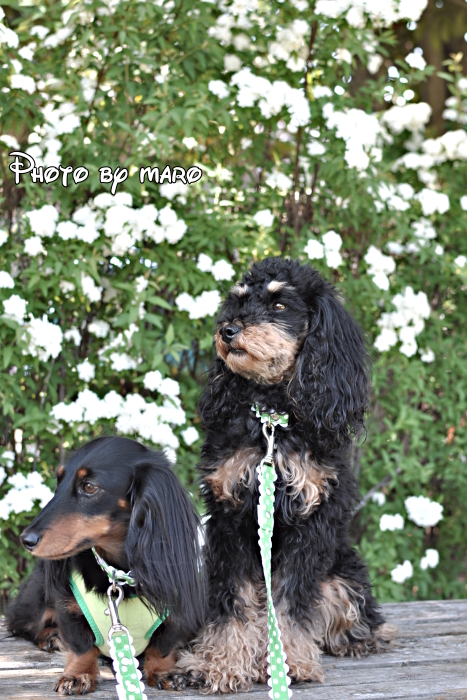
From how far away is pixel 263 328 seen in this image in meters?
2.52

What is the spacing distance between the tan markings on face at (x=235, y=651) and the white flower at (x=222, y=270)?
5.20ft

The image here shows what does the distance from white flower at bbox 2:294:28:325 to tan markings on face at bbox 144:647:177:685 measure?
1.61 meters

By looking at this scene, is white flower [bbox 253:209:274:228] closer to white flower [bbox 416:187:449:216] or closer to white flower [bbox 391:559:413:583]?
white flower [bbox 416:187:449:216]

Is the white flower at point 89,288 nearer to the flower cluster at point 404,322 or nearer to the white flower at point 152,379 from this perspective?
the white flower at point 152,379

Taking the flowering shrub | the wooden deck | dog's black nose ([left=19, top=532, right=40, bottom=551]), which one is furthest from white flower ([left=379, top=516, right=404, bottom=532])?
dog's black nose ([left=19, top=532, right=40, bottom=551])

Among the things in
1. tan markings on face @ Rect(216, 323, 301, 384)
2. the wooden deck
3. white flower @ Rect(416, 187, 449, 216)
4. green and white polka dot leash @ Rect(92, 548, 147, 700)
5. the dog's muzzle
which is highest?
white flower @ Rect(416, 187, 449, 216)

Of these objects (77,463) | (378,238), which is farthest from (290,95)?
(77,463)

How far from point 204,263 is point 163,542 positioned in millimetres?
1792

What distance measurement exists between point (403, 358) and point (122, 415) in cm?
152

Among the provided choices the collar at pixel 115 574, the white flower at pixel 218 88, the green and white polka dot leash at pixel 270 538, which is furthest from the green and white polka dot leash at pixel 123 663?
the white flower at pixel 218 88

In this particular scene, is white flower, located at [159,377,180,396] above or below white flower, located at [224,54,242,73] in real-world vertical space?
below

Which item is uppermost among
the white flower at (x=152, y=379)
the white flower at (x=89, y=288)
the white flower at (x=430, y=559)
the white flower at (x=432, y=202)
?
the white flower at (x=432, y=202)

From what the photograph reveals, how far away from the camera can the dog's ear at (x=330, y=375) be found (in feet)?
8.39

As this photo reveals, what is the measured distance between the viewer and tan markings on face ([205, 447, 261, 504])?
2529 millimetres
